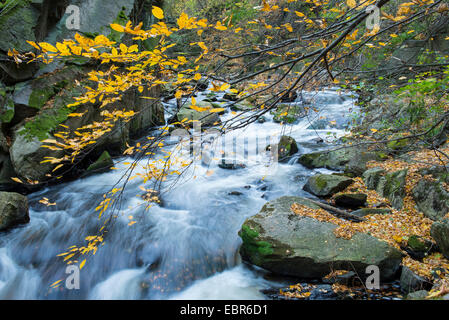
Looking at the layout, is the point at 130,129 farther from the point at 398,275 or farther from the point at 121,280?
the point at 398,275

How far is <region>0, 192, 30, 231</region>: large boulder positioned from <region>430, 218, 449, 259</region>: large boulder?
7.67 m

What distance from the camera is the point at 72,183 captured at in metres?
6.95

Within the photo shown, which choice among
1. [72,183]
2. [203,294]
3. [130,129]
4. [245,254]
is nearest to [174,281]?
[203,294]

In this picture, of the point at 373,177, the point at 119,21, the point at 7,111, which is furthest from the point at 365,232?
the point at 119,21

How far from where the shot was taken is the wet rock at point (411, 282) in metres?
3.19

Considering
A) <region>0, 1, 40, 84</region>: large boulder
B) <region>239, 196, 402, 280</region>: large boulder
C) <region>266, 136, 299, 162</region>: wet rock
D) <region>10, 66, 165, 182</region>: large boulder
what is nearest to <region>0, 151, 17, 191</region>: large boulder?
<region>10, 66, 165, 182</region>: large boulder

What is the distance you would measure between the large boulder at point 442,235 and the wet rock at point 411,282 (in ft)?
2.18

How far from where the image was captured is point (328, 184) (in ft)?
19.3

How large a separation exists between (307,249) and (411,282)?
1.37 metres

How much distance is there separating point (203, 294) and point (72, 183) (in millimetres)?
5285

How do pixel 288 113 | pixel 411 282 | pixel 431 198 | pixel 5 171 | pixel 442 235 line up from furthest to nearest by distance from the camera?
pixel 288 113
pixel 5 171
pixel 431 198
pixel 442 235
pixel 411 282

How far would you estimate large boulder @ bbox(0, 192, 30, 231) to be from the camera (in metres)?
4.86

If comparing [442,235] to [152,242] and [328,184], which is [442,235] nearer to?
[328,184]

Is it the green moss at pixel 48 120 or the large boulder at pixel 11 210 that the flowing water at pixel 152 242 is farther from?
the green moss at pixel 48 120
